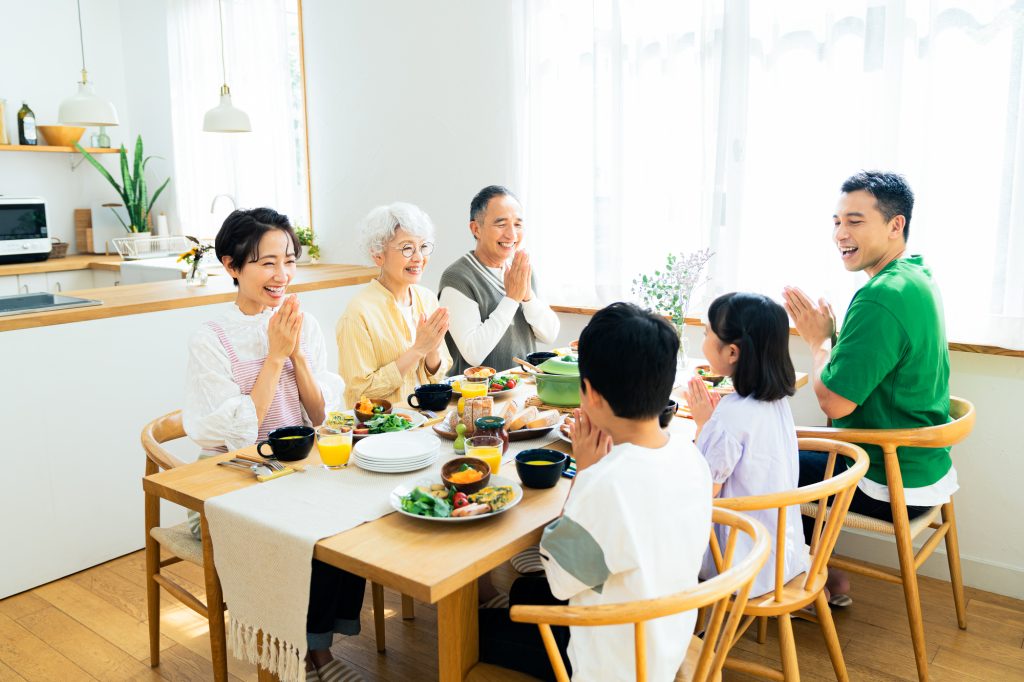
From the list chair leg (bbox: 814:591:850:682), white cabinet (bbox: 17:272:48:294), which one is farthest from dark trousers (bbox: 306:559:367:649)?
white cabinet (bbox: 17:272:48:294)

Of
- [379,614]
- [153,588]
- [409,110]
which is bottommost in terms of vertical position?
[379,614]

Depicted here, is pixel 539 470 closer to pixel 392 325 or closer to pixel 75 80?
pixel 392 325

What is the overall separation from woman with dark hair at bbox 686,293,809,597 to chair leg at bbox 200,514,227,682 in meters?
1.13

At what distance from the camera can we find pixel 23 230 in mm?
5125

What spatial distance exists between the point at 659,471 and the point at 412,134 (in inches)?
130

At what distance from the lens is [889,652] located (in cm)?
246

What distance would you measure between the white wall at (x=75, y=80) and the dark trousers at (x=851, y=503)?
4.91m

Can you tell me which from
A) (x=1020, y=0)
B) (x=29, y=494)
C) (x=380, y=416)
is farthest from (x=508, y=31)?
(x=29, y=494)

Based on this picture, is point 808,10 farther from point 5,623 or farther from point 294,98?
point 5,623

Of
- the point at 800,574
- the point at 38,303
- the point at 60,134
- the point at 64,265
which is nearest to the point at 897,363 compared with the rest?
the point at 800,574

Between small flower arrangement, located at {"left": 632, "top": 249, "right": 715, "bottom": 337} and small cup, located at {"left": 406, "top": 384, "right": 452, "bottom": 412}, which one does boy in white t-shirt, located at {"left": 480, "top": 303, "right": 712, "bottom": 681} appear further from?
small flower arrangement, located at {"left": 632, "top": 249, "right": 715, "bottom": 337}

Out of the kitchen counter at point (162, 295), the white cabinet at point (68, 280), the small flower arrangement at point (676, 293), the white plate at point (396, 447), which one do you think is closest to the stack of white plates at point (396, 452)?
the white plate at point (396, 447)

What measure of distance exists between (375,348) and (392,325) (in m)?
0.10

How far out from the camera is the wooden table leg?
4.83 ft
